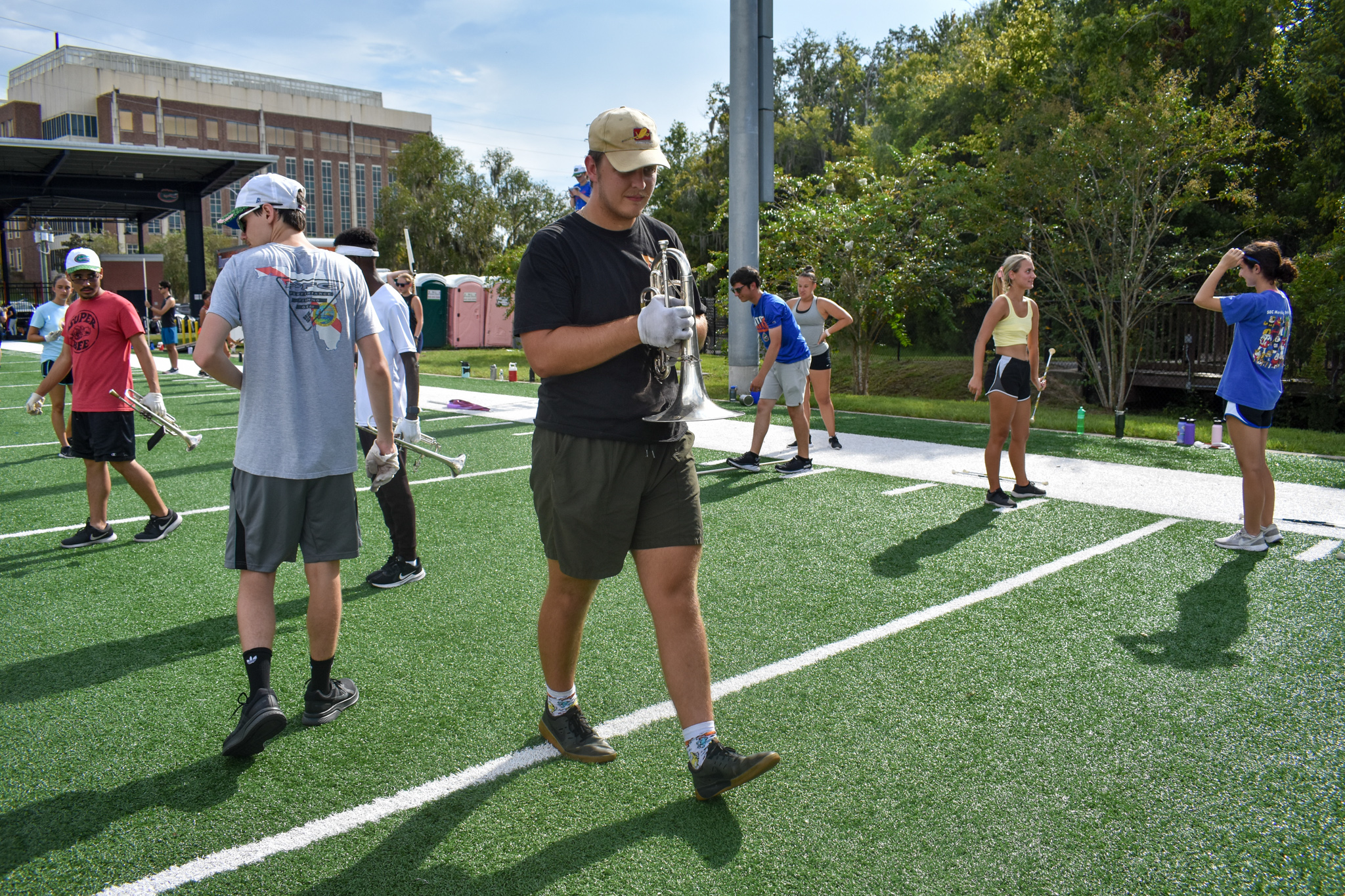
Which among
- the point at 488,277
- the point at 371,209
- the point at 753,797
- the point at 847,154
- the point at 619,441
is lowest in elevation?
the point at 753,797

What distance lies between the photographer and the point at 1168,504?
709 cm

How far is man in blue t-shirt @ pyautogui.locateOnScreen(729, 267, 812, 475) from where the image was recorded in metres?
8.36

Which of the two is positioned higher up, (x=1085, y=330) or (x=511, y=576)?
(x=1085, y=330)

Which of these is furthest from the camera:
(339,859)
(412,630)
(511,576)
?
(511,576)

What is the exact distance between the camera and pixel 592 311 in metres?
2.79

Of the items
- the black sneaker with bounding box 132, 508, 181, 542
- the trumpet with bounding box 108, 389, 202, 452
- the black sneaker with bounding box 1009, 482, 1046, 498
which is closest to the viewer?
the trumpet with bounding box 108, 389, 202, 452

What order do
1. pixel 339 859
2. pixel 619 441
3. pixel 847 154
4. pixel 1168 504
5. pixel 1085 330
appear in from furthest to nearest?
1. pixel 847 154
2. pixel 1085 330
3. pixel 1168 504
4. pixel 619 441
5. pixel 339 859

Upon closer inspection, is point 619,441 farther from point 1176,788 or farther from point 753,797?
point 1176,788

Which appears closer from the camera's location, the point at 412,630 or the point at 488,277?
the point at 412,630

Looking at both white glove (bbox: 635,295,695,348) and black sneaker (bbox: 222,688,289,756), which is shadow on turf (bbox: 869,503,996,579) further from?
black sneaker (bbox: 222,688,289,756)

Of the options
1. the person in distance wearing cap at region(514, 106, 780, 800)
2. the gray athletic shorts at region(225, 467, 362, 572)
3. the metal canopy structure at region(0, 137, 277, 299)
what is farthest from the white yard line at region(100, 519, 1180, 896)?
the metal canopy structure at region(0, 137, 277, 299)

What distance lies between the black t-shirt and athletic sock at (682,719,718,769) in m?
0.94

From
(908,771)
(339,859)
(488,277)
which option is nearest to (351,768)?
(339,859)

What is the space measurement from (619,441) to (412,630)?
7.37ft
